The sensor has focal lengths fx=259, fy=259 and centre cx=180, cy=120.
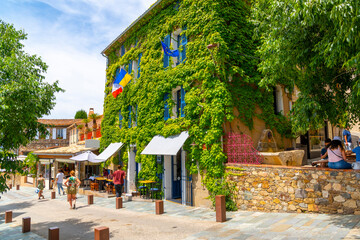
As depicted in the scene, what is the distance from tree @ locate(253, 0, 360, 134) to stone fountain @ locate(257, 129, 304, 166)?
2944mm

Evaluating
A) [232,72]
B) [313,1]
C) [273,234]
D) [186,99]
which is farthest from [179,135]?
[313,1]

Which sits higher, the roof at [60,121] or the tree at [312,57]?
the roof at [60,121]

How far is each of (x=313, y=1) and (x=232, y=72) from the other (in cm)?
518

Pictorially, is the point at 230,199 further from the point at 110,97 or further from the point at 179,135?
the point at 110,97

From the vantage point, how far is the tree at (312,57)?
5746mm

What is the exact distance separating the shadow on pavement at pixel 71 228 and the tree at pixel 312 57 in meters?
6.67

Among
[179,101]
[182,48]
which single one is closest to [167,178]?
[179,101]

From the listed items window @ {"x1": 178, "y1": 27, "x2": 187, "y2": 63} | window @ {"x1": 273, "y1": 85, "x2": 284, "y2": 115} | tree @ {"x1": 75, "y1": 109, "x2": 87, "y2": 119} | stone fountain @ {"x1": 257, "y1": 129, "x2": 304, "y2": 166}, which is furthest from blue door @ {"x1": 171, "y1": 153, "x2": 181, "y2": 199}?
tree @ {"x1": 75, "y1": 109, "x2": 87, "y2": 119}

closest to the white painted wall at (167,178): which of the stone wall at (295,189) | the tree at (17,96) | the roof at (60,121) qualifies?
the stone wall at (295,189)

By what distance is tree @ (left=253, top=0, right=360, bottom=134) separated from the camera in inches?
226

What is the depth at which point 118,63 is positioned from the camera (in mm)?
18578

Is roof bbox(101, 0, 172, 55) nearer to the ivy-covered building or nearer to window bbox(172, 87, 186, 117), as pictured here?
the ivy-covered building

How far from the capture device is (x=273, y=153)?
1009cm

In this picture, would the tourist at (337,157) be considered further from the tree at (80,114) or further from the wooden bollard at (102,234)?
the tree at (80,114)
